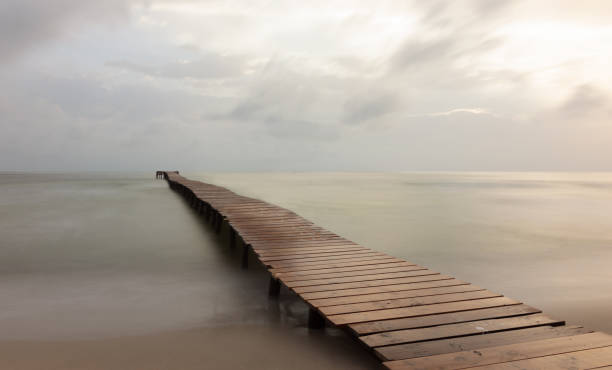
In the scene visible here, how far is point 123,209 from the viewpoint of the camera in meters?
15.1

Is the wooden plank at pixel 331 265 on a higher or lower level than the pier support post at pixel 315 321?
higher

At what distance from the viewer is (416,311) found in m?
3.11

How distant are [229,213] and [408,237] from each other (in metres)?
4.30

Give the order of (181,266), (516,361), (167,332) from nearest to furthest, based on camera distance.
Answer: (516,361) < (167,332) < (181,266)

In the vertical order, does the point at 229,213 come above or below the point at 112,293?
above

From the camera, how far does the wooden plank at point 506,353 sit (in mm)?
2287

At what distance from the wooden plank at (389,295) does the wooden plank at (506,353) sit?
975mm

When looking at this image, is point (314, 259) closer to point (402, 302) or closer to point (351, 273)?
point (351, 273)

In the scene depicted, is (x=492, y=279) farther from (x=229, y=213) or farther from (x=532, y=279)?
(x=229, y=213)

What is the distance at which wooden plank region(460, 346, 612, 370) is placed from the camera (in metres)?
2.25

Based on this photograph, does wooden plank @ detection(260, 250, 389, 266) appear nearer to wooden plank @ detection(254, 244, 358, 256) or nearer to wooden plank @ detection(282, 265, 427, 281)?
wooden plank @ detection(254, 244, 358, 256)

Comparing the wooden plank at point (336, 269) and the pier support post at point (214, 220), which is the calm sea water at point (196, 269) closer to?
the pier support post at point (214, 220)

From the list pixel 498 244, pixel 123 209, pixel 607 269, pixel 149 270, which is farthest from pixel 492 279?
pixel 123 209

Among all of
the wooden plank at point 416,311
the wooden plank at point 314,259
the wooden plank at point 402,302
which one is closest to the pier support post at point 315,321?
the wooden plank at point 402,302
